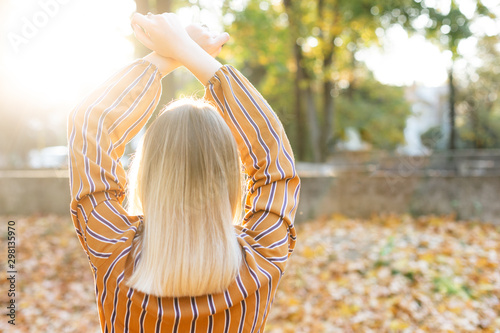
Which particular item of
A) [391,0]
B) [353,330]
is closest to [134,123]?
[353,330]

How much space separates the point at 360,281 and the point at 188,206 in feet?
14.6

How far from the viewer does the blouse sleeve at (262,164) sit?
1247 millimetres

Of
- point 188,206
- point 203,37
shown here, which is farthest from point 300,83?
point 188,206

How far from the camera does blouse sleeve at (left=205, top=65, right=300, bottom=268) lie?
1.25 meters

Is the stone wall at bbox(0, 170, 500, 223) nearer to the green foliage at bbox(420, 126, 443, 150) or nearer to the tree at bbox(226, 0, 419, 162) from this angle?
the tree at bbox(226, 0, 419, 162)

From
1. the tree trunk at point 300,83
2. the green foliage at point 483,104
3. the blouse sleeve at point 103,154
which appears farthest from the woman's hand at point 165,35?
the green foliage at point 483,104

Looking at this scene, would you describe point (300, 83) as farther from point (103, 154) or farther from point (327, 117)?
point (103, 154)

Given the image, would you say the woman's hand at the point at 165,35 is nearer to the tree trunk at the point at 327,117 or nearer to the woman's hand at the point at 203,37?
the woman's hand at the point at 203,37

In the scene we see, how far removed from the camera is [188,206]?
44.4 inches

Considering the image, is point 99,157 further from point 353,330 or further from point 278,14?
point 278,14

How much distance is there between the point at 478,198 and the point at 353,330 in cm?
402

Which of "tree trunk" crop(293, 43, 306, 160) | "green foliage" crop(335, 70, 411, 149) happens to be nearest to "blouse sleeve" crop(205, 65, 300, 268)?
"tree trunk" crop(293, 43, 306, 160)

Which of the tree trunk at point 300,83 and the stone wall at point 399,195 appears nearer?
the stone wall at point 399,195

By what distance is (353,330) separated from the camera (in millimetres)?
4273
